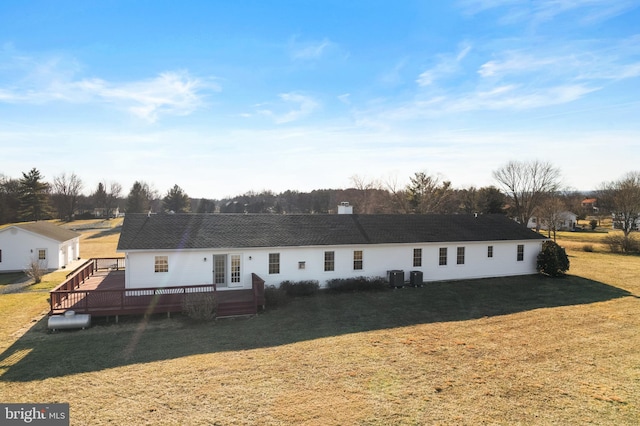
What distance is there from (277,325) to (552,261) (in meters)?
20.0

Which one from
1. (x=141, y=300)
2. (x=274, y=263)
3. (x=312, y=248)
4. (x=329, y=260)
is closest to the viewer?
(x=141, y=300)

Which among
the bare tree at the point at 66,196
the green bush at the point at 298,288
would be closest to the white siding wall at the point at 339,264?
the green bush at the point at 298,288

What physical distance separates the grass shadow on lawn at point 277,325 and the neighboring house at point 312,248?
1.79m

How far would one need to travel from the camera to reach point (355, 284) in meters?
20.7

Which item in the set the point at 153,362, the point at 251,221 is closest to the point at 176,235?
the point at 251,221

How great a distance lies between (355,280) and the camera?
20.9m

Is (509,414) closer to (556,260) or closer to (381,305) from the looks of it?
(381,305)

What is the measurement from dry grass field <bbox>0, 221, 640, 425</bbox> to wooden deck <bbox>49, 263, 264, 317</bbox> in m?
0.60

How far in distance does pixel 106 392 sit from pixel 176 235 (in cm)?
1066

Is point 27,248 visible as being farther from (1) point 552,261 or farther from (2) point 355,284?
(1) point 552,261

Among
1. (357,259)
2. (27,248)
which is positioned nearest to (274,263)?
(357,259)

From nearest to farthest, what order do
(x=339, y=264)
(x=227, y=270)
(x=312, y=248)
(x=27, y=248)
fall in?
(x=227, y=270), (x=312, y=248), (x=339, y=264), (x=27, y=248)

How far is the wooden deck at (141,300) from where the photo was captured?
15398mm

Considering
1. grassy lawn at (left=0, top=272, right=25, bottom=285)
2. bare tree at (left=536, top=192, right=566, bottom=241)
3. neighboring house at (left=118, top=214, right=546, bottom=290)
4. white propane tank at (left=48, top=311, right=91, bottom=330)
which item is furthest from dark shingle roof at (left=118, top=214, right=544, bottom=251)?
bare tree at (left=536, top=192, right=566, bottom=241)
